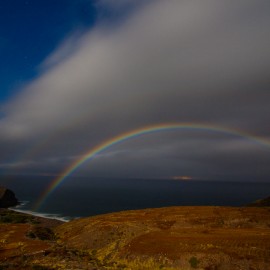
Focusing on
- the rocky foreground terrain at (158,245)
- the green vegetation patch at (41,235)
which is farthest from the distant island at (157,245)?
the green vegetation patch at (41,235)

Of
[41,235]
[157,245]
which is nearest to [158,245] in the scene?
[157,245]

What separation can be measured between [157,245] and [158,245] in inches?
6.1

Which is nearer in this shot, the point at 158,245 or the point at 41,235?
the point at 158,245

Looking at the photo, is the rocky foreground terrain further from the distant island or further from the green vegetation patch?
the green vegetation patch

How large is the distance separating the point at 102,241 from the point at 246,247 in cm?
2542

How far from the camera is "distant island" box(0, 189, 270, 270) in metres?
37.2

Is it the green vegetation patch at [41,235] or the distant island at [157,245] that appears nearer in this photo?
the distant island at [157,245]

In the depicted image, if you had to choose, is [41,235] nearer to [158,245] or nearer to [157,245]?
[157,245]

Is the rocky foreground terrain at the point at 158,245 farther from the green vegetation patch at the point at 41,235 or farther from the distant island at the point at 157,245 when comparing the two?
the green vegetation patch at the point at 41,235

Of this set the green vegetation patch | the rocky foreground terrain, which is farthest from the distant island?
the green vegetation patch

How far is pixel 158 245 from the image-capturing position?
43.4 metres

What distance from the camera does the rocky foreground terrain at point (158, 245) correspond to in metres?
37.2

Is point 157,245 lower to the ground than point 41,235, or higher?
higher

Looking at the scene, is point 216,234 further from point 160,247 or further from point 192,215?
point 192,215
